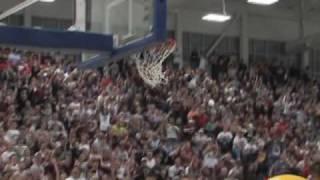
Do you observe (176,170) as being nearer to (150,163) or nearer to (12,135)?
(150,163)

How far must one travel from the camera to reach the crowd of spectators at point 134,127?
13.2 metres

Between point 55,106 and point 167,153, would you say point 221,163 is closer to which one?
point 167,153

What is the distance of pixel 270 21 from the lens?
28.1 m

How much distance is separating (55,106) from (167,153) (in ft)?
8.01

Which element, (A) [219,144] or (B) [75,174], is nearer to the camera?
(B) [75,174]

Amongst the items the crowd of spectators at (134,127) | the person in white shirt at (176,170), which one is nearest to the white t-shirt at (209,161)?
the crowd of spectators at (134,127)

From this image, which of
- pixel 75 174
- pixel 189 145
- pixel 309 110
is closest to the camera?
pixel 75 174

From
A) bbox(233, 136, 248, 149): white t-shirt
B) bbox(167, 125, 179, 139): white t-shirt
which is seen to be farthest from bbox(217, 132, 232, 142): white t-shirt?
bbox(167, 125, 179, 139): white t-shirt

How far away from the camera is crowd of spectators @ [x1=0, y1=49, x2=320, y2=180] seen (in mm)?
13242

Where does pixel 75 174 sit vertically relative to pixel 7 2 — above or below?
below

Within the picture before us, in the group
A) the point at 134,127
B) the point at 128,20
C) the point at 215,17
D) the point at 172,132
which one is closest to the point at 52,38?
the point at 128,20

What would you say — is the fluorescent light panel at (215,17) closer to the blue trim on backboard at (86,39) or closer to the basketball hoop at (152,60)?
the basketball hoop at (152,60)

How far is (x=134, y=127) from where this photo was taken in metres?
15.5

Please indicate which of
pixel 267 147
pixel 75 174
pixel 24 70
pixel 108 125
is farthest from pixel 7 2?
pixel 75 174
